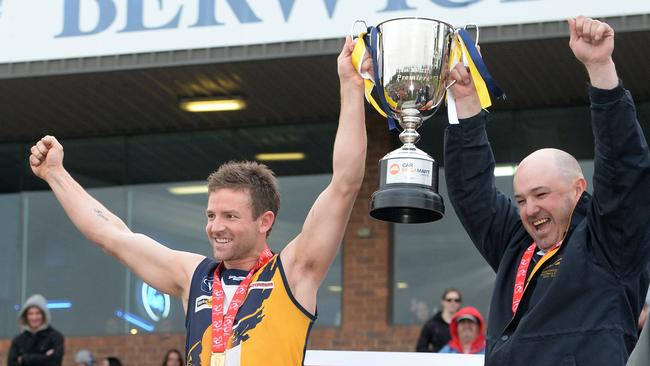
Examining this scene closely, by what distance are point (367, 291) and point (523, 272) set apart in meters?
8.12

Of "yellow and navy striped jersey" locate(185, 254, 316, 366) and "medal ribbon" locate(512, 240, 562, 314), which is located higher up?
"medal ribbon" locate(512, 240, 562, 314)

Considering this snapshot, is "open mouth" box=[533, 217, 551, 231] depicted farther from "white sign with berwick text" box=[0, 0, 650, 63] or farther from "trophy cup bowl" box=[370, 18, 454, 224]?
"white sign with berwick text" box=[0, 0, 650, 63]

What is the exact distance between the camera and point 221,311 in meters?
4.90

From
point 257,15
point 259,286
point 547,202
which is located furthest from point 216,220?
point 257,15

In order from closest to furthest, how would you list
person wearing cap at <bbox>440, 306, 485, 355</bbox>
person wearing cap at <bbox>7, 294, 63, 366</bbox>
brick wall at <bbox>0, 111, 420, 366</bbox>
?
person wearing cap at <bbox>440, 306, 485, 355</bbox>
person wearing cap at <bbox>7, 294, 63, 366</bbox>
brick wall at <bbox>0, 111, 420, 366</bbox>

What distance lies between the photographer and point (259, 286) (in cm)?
495

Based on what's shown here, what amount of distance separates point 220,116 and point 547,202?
28.8ft

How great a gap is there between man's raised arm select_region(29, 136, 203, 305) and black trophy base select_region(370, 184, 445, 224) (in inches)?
32.9

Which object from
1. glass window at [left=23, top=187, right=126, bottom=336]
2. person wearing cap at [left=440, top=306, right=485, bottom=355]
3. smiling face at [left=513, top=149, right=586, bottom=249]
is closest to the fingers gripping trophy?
→ smiling face at [left=513, top=149, right=586, bottom=249]

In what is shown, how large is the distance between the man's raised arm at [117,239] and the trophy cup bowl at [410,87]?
2.79ft

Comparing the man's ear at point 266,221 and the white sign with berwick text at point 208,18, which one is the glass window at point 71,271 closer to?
the white sign with berwick text at point 208,18

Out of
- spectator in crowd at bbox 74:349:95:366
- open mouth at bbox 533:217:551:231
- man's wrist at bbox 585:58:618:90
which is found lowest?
open mouth at bbox 533:217:551:231

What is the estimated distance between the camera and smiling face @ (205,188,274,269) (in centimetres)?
504

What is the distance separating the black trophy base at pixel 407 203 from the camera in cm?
485
